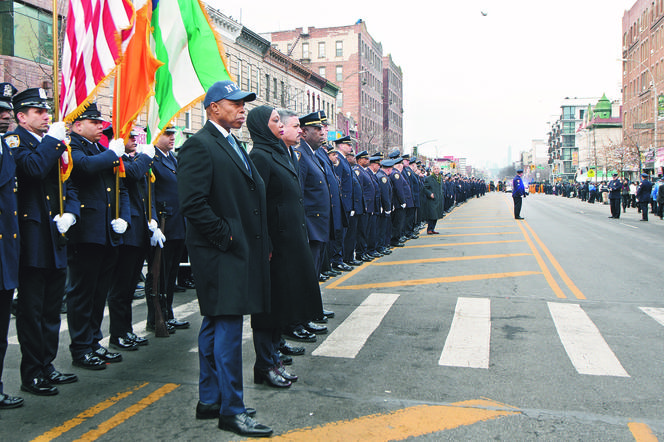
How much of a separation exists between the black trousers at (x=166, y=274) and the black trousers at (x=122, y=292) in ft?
0.84

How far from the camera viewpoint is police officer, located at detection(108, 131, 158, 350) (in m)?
5.98

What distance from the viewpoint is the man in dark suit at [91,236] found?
533cm

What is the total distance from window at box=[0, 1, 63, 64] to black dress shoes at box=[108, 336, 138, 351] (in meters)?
20.0

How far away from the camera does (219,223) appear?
3846 mm

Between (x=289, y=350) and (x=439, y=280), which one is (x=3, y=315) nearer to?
(x=289, y=350)

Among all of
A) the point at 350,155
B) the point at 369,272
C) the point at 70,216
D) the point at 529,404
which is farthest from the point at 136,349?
the point at 350,155

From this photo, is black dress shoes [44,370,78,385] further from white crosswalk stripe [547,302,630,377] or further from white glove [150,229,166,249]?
white crosswalk stripe [547,302,630,377]

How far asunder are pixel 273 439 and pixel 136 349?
2.60 metres

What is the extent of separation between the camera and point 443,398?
15.1 ft

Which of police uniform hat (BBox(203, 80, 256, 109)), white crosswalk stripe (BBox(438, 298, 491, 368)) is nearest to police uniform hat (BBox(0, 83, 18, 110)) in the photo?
police uniform hat (BBox(203, 80, 256, 109))

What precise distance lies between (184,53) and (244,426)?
4837 mm

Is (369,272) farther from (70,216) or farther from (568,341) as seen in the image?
(70,216)

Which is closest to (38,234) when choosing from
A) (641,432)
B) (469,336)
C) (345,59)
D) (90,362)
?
(90,362)

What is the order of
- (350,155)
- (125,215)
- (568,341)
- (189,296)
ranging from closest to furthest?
(125,215) < (568,341) < (189,296) < (350,155)
